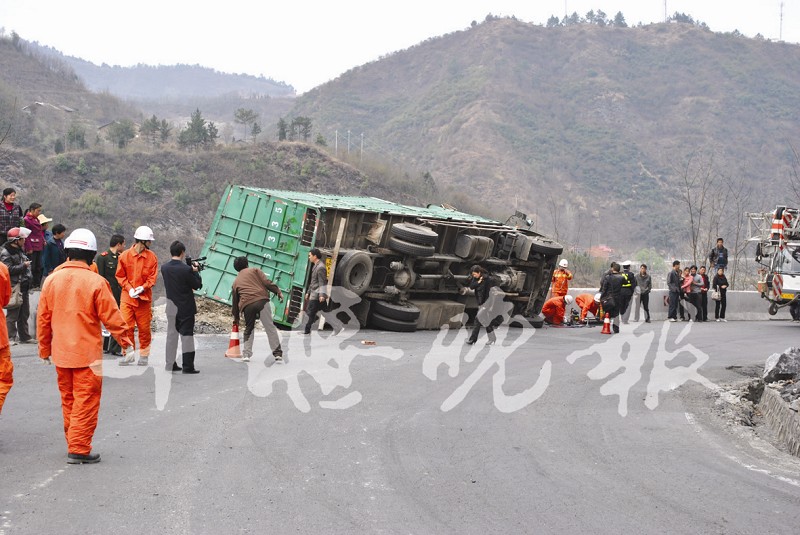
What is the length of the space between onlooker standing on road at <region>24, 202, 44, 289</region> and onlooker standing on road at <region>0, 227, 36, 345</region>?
144 centimetres

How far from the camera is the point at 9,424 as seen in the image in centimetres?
841

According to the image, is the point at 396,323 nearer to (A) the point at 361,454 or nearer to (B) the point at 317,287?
(B) the point at 317,287

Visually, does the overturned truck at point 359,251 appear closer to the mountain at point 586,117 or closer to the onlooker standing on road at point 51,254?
the onlooker standing on road at point 51,254

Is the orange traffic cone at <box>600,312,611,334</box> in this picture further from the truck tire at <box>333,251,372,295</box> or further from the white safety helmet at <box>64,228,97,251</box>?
the white safety helmet at <box>64,228,97,251</box>

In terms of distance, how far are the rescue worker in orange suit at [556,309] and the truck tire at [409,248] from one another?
5494 millimetres

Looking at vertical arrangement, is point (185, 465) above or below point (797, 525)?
below

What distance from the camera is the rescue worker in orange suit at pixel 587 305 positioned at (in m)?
23.4

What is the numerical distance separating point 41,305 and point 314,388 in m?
4.24

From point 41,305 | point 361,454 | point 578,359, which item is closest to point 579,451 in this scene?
point 361,454

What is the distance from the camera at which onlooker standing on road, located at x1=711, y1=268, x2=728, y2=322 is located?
2625 centimetres

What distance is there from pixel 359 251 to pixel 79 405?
11153 mm

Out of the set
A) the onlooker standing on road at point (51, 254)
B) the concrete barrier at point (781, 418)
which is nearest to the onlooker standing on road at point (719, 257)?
the concrete barrier at point (781, 418)

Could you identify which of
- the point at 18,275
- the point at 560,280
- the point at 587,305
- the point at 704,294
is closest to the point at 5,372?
the point at 18,275

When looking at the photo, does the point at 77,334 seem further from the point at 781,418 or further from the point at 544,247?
the point at 544,247
